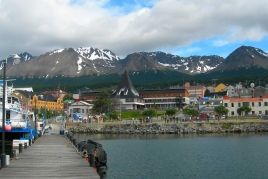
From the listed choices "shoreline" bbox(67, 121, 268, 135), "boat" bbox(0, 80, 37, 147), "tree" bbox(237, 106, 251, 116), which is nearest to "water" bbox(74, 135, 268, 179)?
"boat" bbox(0, 80, 37, 147)

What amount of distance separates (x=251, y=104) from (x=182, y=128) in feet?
164

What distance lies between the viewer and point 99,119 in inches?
5851

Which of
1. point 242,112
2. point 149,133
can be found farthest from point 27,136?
point 242,112

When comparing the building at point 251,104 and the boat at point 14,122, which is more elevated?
the building at point 251,104

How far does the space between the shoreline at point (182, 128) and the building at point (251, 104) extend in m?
38.1

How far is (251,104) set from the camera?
160875 mm

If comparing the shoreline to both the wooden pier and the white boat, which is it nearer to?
the white boat

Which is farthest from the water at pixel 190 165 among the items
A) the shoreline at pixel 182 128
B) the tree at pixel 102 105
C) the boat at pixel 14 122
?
the tree at pixel 102 105

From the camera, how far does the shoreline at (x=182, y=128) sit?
116m

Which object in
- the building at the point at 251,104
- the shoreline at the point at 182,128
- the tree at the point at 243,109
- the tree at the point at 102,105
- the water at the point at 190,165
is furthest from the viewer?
the tree at the point at 102,105

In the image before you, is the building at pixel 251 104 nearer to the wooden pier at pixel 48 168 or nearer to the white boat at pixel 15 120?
the white boat at pixel 15 120

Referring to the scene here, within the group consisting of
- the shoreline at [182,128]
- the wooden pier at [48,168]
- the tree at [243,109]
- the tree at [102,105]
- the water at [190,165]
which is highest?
the tree at [102,105]

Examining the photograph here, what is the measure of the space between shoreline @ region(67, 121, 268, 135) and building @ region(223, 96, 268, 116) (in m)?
38.1

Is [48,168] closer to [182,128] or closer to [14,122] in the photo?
[14,122]
